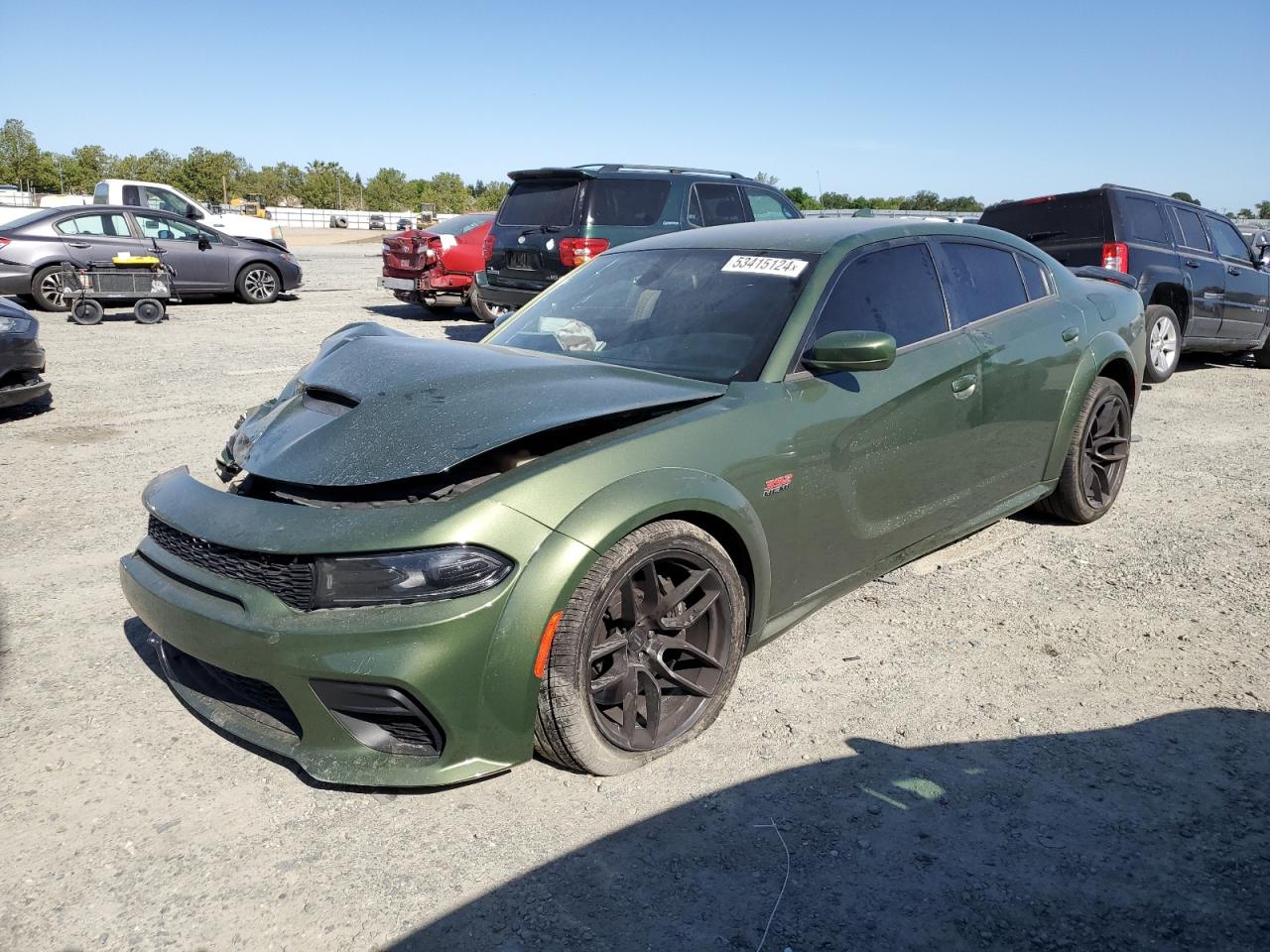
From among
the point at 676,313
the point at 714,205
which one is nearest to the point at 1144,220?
the point at 714,205

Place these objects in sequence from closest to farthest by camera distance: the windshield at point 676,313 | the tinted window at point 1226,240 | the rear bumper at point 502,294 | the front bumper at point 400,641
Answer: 1. the front bumper at point 400,641
2. the windshield at point 676,313
3. the tinted window at point 1226,240
4. the rear bumper at point 502,294

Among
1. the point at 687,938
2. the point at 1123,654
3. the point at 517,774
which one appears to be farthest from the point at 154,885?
the point at 1123,654

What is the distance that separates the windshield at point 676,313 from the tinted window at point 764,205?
756 centimetres

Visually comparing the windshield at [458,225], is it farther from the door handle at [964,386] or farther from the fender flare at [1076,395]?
the door handle at [964,386]

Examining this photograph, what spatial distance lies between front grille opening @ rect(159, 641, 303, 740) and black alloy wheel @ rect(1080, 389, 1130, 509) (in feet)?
13.0

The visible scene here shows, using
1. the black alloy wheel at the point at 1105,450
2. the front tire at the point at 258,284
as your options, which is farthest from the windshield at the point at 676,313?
the front tire at the point at 258,284

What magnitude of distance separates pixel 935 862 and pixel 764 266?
2190mm

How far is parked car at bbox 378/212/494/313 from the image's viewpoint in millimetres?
13531

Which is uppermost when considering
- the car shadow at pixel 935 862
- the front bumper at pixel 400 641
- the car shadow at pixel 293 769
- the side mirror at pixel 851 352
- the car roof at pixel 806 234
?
the car roof at pixel 806 234

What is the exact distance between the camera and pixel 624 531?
273 centimetres

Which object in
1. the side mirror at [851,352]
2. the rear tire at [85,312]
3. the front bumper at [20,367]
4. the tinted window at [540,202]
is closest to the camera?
the side mirror at [851,352]

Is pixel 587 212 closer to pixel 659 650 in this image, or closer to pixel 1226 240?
pixel 1226 240

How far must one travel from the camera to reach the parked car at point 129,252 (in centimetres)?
1355

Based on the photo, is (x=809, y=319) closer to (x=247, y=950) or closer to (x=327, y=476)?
(x=327, y=476)
